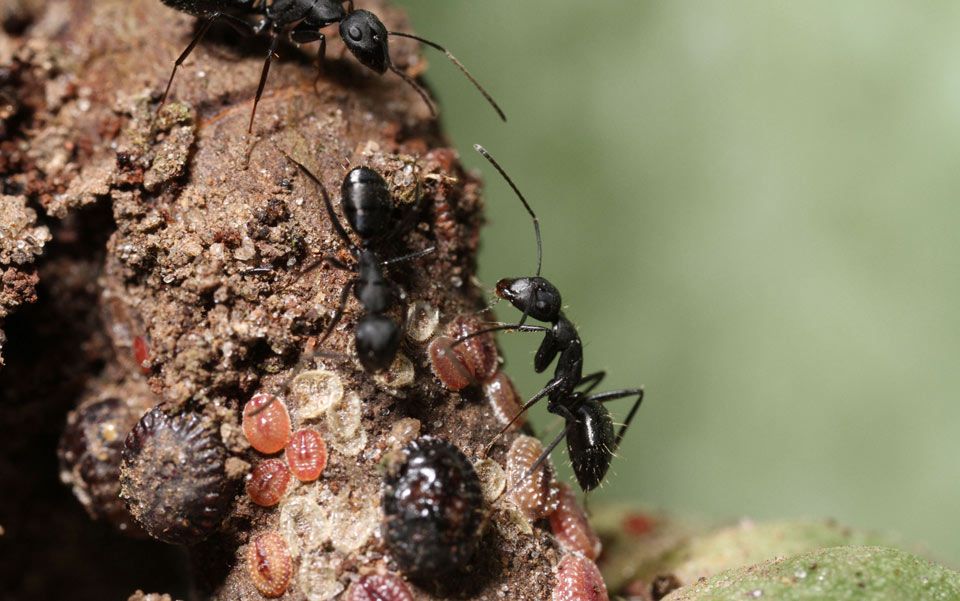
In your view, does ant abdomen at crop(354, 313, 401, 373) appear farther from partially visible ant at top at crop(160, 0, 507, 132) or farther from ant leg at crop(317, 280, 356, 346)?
partially visible ant at top at crop(160, 0, 507, 132)

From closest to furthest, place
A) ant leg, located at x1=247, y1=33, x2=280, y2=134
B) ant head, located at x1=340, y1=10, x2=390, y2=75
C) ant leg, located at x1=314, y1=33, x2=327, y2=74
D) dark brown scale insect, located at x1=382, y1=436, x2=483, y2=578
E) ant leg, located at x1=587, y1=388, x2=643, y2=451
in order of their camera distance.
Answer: dark brown scale insect, located at x1=382, y1=436, x2=483, y2=578 < ant leg, located at x1=247, y1=33, x2=280, y2=134 < ant leg, located at x1=314, y1=33, x2=327, y2=74 < ant head, located at x1=340, y1=10, x2=390, y2=75 < ant leg, located at x1=587, y1=388, x2=643, y2=451

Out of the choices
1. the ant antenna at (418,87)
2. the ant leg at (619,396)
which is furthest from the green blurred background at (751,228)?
the ant antenna at (418,87)

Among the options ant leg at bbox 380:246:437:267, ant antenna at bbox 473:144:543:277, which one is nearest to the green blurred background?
ant antenna at bbox 473:144:543:277

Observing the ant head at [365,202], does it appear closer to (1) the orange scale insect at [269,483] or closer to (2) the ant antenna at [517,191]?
(2) the ant antenna at [517,191]

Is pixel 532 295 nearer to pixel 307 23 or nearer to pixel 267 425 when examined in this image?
pixel 267 425

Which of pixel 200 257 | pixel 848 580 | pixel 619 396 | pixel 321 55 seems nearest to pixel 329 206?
pixel 200 257

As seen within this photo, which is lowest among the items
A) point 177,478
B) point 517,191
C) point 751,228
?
point 177,478

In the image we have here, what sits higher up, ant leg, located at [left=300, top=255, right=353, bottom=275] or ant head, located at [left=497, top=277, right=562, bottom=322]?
ant head, located at [left=497, top=277, right=562, bottom=322]
